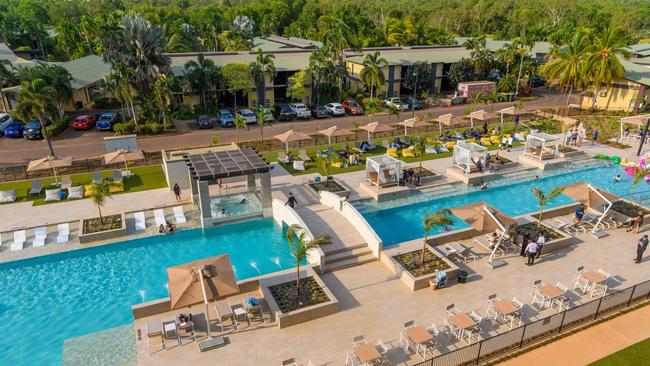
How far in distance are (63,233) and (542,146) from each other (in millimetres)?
36455

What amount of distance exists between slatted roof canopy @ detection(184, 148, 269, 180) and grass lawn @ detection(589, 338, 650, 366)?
19.3 metres

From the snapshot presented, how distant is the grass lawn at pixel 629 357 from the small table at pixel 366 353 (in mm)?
7896

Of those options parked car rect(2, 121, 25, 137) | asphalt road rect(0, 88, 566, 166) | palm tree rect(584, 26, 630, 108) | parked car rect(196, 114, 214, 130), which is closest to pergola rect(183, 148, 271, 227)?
asphalt road rect(0, 88, 566, 166)

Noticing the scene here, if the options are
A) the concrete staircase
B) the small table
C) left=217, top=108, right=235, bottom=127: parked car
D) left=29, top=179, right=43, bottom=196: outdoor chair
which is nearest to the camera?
the small table

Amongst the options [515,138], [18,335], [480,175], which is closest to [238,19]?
[515,138]

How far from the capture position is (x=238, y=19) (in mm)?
102438

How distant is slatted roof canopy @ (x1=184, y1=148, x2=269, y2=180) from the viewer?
85.0ft

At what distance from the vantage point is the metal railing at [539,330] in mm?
15281

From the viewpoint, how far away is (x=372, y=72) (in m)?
56.2

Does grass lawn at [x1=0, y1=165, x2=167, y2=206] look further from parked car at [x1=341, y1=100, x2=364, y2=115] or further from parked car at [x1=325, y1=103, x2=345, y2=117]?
parked car at [x1=341, y1=100, x2=364, y2=115]

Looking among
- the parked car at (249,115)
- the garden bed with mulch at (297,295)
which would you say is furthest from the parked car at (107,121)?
the garden bed with mulch at (297,295)

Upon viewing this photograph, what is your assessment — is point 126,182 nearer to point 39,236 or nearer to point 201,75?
point 39,236

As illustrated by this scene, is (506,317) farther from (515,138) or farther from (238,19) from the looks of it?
(238,19)

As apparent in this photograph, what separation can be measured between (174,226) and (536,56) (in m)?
72.0
